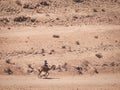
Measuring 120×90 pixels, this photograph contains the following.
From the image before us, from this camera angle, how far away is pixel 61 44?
32.9 meters

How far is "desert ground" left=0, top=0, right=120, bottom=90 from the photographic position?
28047mm

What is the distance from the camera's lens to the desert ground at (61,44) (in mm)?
28047

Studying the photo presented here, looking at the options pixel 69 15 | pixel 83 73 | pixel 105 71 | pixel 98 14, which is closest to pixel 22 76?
pixel 83 73

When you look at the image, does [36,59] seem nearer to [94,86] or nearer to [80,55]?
[80,55]

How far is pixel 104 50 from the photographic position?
33.0 metres

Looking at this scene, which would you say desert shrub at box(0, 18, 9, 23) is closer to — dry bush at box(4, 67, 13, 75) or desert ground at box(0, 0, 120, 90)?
desert ground at box(0, 0, 120, 90)

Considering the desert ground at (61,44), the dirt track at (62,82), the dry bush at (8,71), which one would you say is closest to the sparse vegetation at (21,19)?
the desert ground at (61,44)

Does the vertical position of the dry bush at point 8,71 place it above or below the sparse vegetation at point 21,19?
below

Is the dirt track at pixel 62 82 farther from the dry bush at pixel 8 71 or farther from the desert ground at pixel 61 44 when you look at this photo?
the dry bush at pixel 8 71

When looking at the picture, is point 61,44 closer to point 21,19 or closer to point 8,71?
point 21,19

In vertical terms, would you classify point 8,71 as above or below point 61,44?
below

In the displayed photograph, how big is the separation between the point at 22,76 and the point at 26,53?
128 inches

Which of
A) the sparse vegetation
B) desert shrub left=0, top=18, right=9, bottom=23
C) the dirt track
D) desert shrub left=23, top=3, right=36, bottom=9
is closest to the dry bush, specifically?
the dirt track

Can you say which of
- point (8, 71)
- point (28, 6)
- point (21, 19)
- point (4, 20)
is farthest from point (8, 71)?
point (28, 6)
